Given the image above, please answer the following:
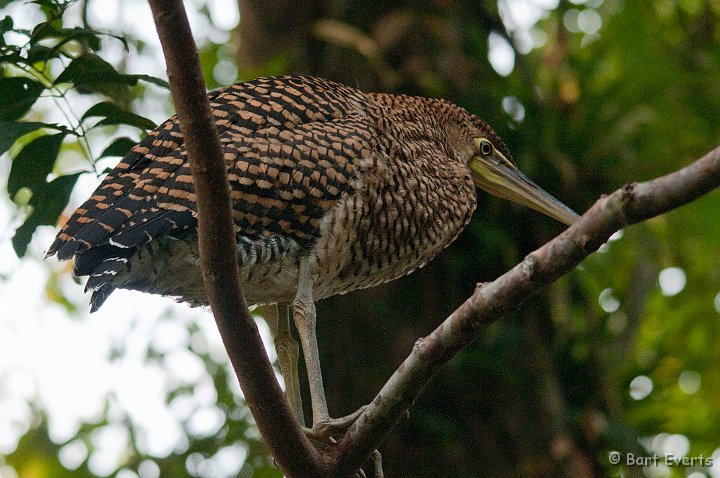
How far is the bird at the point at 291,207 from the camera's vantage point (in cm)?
304

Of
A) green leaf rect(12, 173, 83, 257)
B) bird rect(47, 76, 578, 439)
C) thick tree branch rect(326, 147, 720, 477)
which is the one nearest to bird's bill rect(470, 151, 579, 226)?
bird rect(47, 76, 578, 439)

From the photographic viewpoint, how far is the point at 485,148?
4.37 m

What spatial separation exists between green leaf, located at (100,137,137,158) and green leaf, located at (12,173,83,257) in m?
0.25

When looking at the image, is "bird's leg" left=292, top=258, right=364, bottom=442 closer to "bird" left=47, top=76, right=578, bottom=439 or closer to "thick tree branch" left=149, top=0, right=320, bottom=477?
"bird" left=47, top=76, right=578, bottom=439

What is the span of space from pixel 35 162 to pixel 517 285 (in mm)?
1676

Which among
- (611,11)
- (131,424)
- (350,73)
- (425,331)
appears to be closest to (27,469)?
(131,424)

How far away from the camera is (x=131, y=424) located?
232 inches

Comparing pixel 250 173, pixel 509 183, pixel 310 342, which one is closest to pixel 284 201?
pixel 250 173

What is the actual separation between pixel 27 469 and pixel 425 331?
2.73 metres

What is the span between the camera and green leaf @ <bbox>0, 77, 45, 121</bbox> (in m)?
3.16

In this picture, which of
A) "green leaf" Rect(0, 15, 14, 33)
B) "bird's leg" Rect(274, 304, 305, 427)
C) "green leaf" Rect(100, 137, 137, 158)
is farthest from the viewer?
"bird's leg" Rect(274, 304, 305, 427)

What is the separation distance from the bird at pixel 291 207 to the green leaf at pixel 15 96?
1.12 feet

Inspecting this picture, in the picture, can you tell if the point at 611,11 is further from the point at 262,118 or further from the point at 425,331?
the point at 262,118

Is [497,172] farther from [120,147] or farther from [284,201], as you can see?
[120,147]
